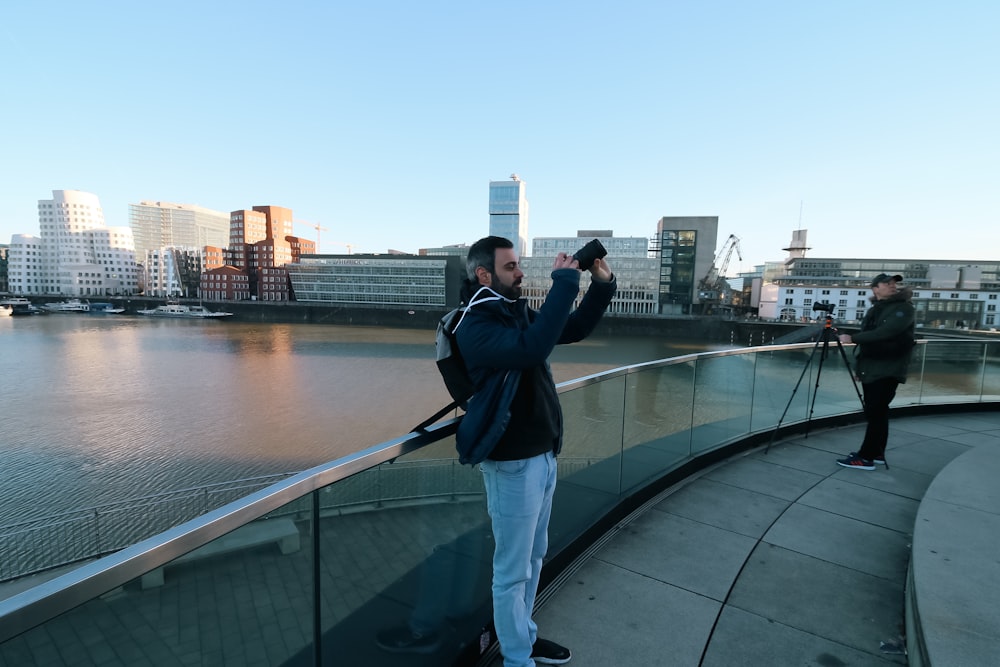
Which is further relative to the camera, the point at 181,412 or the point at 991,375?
the point at 181,412

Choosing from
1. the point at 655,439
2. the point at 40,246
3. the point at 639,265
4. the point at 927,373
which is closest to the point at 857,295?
the point at 639,265

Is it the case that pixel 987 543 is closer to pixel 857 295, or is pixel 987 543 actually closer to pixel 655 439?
pixel 655 439

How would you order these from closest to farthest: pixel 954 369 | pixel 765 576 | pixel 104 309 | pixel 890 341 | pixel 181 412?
pixel 765 576 → pixel 890 341 → pixel 954 369 → pixel 181 412 → pixel 104 309

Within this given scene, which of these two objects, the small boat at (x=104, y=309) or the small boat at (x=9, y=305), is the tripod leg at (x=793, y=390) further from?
the small boat at (x=104, y=309)

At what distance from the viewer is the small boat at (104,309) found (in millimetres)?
88250

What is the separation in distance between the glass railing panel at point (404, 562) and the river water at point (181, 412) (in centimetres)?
1374

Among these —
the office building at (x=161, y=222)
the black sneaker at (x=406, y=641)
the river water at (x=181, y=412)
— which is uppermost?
the office building at (x=161, y=222)

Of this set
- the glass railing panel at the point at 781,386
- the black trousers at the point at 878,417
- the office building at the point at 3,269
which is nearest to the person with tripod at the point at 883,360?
the black trousers at the point at 878,417

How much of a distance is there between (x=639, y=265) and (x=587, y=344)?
5228 cm

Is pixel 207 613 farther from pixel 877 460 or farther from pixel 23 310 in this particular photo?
pixel 23 310

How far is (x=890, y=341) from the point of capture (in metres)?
4.37

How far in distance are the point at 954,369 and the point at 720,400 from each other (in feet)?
15.4

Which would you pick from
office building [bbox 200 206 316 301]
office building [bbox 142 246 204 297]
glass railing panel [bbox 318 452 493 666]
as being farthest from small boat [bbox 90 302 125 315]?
glass railing panel [bbox 318 452 493 666]

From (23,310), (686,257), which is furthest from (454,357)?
(686,257)
